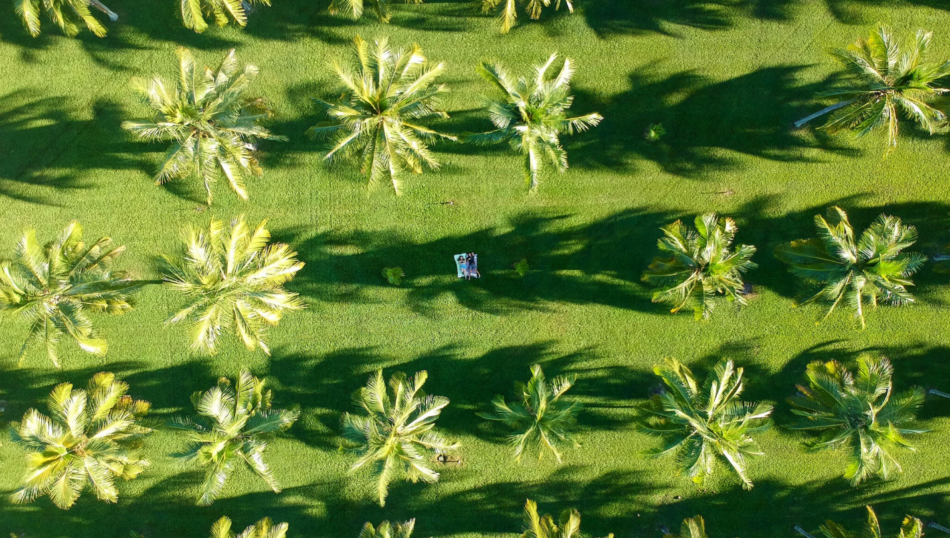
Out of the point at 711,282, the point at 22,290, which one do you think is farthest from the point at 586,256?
the point at 22,290

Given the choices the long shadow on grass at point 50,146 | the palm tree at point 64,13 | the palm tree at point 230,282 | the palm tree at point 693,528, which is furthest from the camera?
the long shadow on grass at point 50,146

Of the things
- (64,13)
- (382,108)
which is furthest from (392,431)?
(64,13)

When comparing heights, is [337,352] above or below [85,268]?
below

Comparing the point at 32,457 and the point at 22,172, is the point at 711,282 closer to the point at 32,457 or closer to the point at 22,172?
the point at 32,457

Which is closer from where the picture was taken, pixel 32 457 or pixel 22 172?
pixel 32 457

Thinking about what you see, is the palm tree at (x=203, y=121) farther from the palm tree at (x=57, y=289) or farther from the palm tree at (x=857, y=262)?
the palm tree at (x=857, y=262)

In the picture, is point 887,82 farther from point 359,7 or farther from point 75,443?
point 75,443

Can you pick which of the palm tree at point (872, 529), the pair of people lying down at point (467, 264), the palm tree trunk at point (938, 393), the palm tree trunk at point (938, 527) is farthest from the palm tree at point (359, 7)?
the palm tree trunk at point (938, 527)
